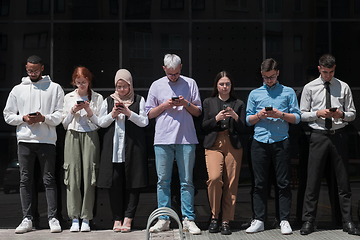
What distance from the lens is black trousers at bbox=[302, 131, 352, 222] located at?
5.45m

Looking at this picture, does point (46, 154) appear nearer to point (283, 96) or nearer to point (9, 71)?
point (9, 71)

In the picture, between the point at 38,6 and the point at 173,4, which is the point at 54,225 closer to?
the point at 38,6

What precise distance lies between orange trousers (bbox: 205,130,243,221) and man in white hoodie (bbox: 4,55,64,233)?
2289 mm

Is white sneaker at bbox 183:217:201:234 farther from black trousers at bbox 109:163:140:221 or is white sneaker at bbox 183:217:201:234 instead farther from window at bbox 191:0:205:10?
window at bbox 191:0:205:10

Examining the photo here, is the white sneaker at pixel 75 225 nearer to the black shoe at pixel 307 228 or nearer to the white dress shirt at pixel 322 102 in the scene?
the black shoe at pixel 307 228

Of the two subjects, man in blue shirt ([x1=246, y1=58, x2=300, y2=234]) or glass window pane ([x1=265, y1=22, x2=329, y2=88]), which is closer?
man in blue shirt ([x1=246, y1=58, x2=300, y2=234])

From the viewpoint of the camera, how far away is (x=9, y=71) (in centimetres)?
624

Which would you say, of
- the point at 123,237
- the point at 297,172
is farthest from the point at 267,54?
the point at 123,237

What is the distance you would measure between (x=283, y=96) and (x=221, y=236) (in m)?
2.16

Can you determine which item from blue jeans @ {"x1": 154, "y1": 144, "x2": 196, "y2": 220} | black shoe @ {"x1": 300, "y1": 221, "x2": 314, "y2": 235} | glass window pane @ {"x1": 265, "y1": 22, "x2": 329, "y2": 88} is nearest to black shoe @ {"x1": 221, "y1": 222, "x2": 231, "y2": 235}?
blue jeans @ {"x1": 154, "y1": 144, "x2": 196, "y2": 220}

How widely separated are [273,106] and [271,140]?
0.49 meters

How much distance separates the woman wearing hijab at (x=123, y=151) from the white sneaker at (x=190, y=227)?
0.79m

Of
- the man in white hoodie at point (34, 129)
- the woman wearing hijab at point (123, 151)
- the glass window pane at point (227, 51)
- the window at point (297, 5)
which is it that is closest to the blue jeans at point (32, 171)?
the man in white hoodie at point (34, 129)

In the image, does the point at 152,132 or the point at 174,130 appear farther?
the point at 152,132
